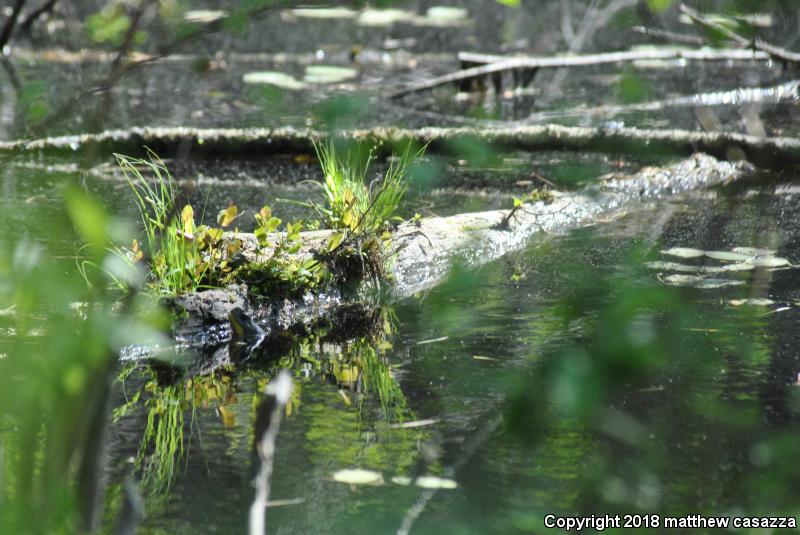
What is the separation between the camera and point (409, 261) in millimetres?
5562

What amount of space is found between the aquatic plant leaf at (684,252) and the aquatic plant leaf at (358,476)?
114 inches

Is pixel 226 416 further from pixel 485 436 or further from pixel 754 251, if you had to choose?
pixel 754 251

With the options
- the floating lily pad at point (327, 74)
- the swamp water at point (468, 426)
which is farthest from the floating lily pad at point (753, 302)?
the floating lily pad at point (327, 74)

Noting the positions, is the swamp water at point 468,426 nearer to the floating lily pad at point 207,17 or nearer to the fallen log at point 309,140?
the floating lily pad at point 207,17

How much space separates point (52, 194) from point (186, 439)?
405 centimetres

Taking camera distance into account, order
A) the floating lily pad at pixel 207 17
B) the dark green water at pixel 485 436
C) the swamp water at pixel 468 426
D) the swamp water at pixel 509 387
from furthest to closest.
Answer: the dark green water at pixel 485 436 < the swamp water at pixel 468 426 < the floating lily pad at pixel 207 17 < the swamp water at pixel 509 387

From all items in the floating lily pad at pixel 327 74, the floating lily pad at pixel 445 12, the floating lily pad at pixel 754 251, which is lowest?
the floating lily pad at pixel 754 251

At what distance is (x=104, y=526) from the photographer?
290 cm

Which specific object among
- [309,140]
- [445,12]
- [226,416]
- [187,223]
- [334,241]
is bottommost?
[226,416]

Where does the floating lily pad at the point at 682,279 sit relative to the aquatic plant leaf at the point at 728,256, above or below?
above

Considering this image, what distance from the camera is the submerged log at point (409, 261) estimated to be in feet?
15.3

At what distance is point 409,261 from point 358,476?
7.88ft

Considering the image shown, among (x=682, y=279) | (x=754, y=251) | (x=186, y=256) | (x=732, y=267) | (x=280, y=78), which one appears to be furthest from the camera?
(x=280, y=78)

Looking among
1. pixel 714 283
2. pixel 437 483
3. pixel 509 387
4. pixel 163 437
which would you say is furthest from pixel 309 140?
pixel 509 387
